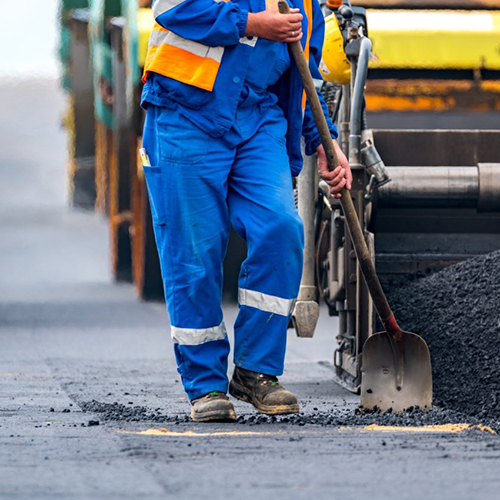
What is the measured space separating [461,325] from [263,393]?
3.48ft

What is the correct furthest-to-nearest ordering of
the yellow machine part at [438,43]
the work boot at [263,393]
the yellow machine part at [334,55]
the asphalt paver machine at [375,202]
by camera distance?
the yellow machine part at [438,43], the yellow machine part at [334,55], the asphalt paver machine at [375,202], the work boot at [263,393]

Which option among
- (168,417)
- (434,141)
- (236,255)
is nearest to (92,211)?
(236,255)

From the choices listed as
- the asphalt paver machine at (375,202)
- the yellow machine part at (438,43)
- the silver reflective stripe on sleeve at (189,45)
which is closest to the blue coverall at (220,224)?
the silver reflective stripe on sleeve at (189,45)

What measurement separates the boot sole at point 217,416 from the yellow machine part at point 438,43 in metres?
5.72

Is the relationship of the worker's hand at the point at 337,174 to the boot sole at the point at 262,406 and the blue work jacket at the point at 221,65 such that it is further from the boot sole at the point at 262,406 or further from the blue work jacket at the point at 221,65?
the boot sole at the point at 262,406

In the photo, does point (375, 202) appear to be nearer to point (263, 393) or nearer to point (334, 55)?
point (334, 55)

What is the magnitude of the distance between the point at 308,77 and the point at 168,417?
1115 millimetres

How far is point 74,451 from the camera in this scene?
3.46 metres

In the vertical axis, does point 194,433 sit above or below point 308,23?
below

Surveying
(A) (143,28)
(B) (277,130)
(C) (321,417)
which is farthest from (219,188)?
(A) (143,28)

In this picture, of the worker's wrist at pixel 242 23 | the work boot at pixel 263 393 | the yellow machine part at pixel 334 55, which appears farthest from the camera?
the yellow machine part at pixel 334 55

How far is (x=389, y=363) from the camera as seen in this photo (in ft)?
14.9

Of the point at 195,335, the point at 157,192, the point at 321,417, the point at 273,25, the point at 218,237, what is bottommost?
the point at 321,417

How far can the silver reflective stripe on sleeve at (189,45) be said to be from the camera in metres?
4.14
